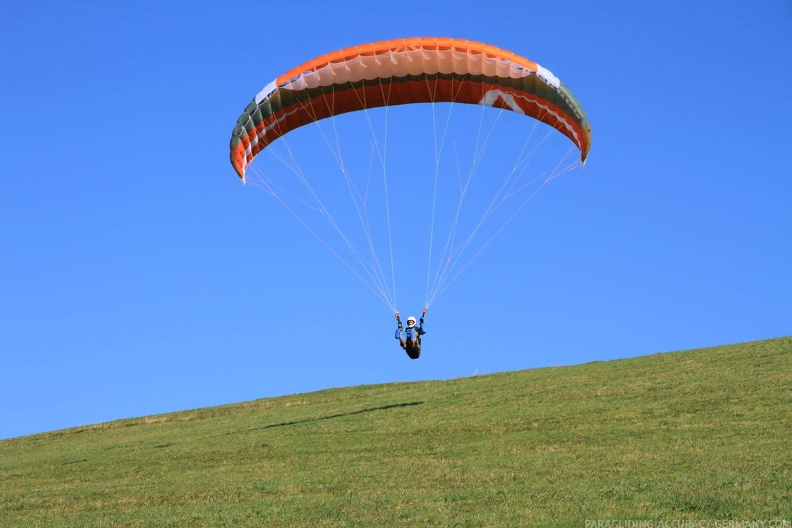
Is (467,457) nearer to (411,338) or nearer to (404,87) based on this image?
(411,338)

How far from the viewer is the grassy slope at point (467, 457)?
14891mm

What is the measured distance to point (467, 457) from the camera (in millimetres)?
22156

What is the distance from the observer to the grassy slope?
14891mm

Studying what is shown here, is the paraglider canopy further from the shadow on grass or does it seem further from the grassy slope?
the shadow on grass

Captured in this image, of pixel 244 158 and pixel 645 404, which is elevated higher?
pixel 244 158

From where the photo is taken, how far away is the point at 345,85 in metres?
23.1

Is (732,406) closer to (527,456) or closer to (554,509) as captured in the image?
(527,456)

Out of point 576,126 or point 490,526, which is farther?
point 576,126

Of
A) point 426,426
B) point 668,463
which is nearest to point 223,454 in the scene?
point 426,426

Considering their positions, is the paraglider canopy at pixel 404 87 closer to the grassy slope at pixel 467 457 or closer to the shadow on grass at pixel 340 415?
the grassy slope at pixel 467 457

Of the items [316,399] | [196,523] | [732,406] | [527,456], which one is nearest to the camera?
[196,523]

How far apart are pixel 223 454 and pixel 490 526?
1501 centimetres

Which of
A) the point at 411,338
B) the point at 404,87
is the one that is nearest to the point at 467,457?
the point at 411,338

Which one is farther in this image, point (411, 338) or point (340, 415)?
point (340, 415)
